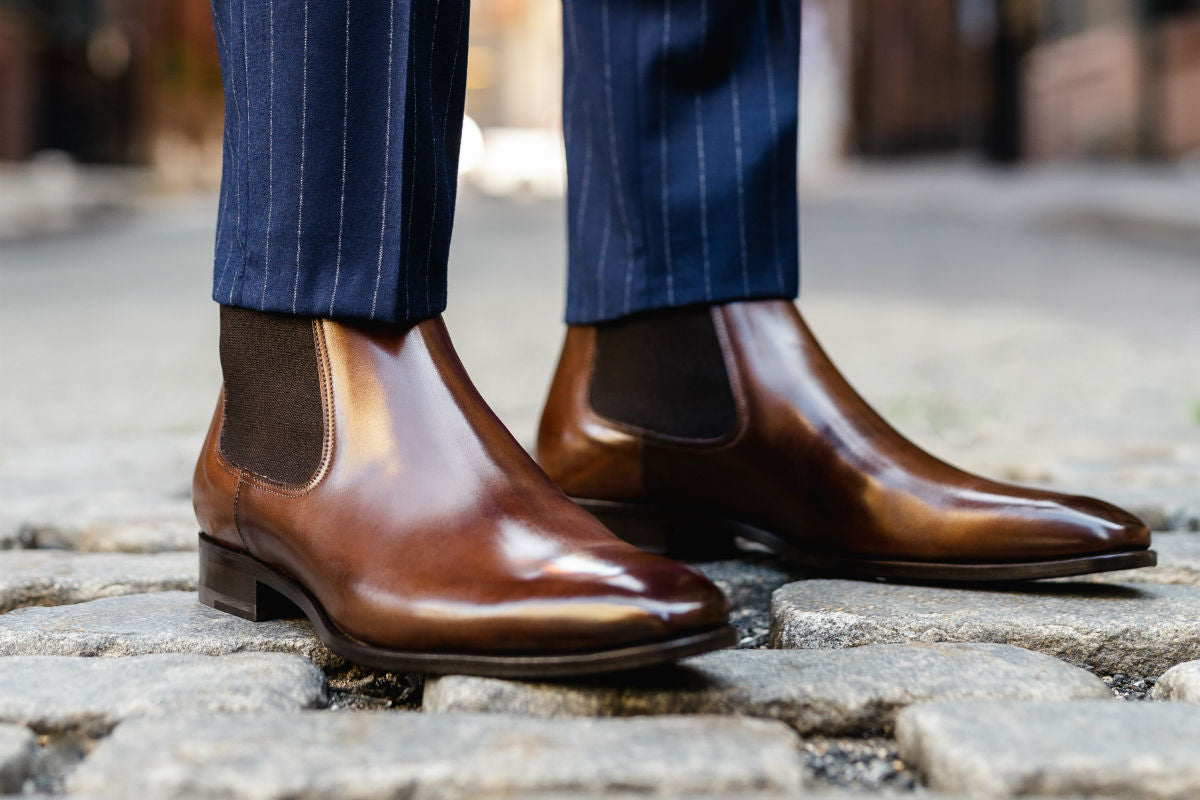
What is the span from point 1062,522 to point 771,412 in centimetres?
23

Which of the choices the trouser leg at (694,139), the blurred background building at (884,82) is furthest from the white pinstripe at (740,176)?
the blurred background building at (884,82)

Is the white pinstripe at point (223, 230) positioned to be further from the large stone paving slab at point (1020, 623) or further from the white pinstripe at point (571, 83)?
the large stone paving slab at point (1020, 623)

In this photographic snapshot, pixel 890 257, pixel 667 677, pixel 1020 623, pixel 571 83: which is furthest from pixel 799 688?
pixel 890 257

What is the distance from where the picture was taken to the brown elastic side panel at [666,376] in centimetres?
95

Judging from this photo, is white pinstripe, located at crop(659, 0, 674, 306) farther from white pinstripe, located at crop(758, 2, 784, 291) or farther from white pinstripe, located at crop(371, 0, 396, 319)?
white pinstripe, located at crop(371, 0, 396, 319)

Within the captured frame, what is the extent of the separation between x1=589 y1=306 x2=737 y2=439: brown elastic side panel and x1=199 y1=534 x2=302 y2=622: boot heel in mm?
327

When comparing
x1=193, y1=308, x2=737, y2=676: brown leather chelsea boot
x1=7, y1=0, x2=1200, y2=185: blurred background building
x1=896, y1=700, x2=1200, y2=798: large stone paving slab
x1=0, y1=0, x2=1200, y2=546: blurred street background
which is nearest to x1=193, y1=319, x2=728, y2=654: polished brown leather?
x1=193, y1=308, x2=737, y2=676: brown leather chelsea boot

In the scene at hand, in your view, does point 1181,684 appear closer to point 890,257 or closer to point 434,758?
point 434,758

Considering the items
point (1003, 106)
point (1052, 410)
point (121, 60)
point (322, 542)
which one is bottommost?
point (1052, 410)

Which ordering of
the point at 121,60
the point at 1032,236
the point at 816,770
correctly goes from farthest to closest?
the point at 121,60, the point at 1032,236, the point at 816,770

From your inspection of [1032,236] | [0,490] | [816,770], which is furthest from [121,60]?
[816,770]

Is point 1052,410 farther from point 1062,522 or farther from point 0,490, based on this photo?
point 0,490

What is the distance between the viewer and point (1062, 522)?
80 centimetres

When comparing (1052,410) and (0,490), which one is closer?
(0,490)
